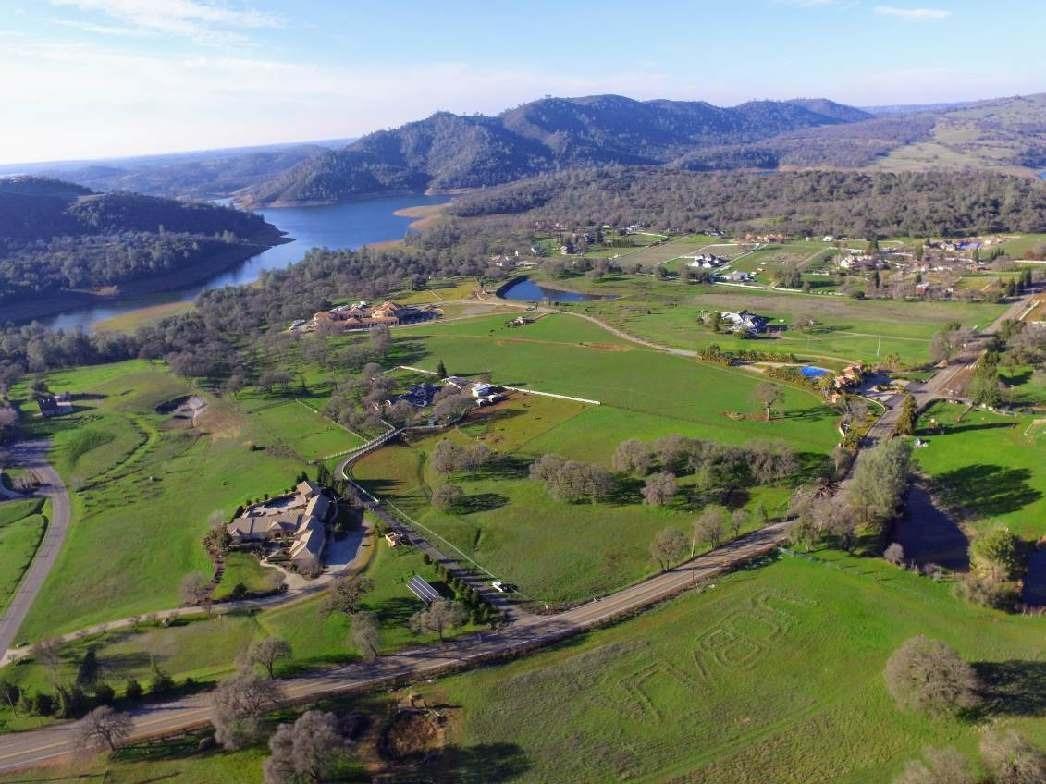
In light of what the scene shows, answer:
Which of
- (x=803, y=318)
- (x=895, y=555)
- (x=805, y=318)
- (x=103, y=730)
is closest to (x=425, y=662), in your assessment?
(x=103, y=730)

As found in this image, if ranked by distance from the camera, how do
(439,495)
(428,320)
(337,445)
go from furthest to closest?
(428,320), (337,445), (439,495)

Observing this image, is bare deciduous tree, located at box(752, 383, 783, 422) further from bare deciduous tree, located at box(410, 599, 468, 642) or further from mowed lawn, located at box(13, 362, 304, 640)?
mowed lawn, located at box(13, 362, 304, 640)

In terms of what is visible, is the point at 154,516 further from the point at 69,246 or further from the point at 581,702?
the point at 69,246

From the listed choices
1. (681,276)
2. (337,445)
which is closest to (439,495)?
(337,445)

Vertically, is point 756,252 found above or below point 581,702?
above

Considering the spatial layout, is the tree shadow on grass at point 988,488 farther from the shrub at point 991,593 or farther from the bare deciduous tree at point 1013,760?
the bare deciduous tree at point 1013,760

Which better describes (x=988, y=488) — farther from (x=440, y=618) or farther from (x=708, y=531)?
(x=440, y=618)

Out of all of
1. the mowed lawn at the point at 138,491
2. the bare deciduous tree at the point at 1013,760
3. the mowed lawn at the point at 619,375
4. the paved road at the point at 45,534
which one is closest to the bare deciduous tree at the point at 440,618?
the mowed lawn at the point at 138,491
